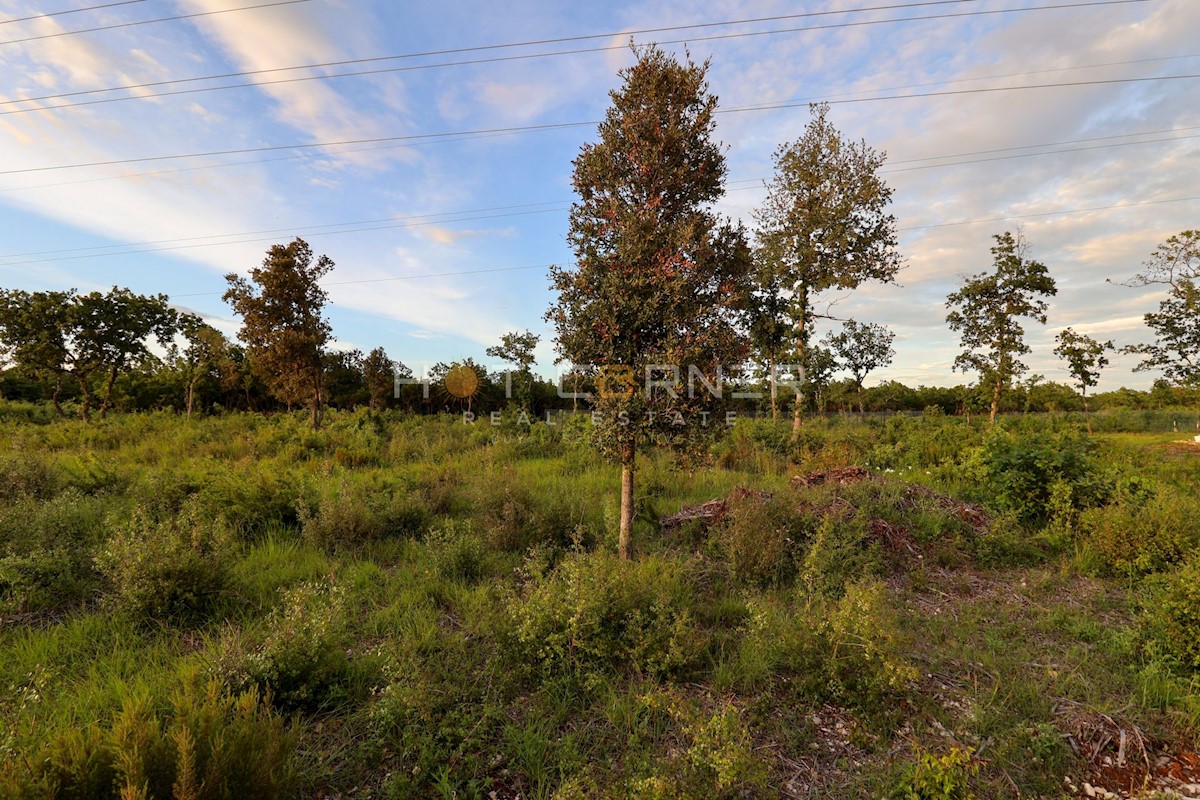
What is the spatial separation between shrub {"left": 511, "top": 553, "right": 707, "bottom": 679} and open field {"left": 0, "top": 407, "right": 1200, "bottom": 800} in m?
0.03

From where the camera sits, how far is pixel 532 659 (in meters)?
3.87

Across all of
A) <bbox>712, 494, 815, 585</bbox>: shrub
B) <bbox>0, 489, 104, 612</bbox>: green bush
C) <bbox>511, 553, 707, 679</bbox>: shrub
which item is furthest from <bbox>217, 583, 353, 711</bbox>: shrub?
<bbox>712, 494, 815, 585</bbox>: shrub

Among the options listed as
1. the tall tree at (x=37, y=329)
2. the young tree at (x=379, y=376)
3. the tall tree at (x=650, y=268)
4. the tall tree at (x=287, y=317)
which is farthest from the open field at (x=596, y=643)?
the young tree at (x=379, y=376)

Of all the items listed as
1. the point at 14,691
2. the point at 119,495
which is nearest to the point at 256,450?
the point at 119,495

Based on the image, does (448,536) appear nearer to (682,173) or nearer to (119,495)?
(682,173)

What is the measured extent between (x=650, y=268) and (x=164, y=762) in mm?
5102

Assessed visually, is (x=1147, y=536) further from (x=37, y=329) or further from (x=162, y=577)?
(x=37, y=329)

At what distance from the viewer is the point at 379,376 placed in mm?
36719

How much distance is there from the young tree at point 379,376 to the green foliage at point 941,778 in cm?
3764

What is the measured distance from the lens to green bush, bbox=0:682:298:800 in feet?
6.39

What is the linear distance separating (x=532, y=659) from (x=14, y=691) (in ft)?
10.9

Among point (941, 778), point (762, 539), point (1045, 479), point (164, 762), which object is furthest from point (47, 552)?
point (1045, 479)

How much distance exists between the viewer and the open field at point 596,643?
2.72 m

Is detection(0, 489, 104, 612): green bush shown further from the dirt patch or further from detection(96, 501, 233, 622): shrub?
the dirt patch
